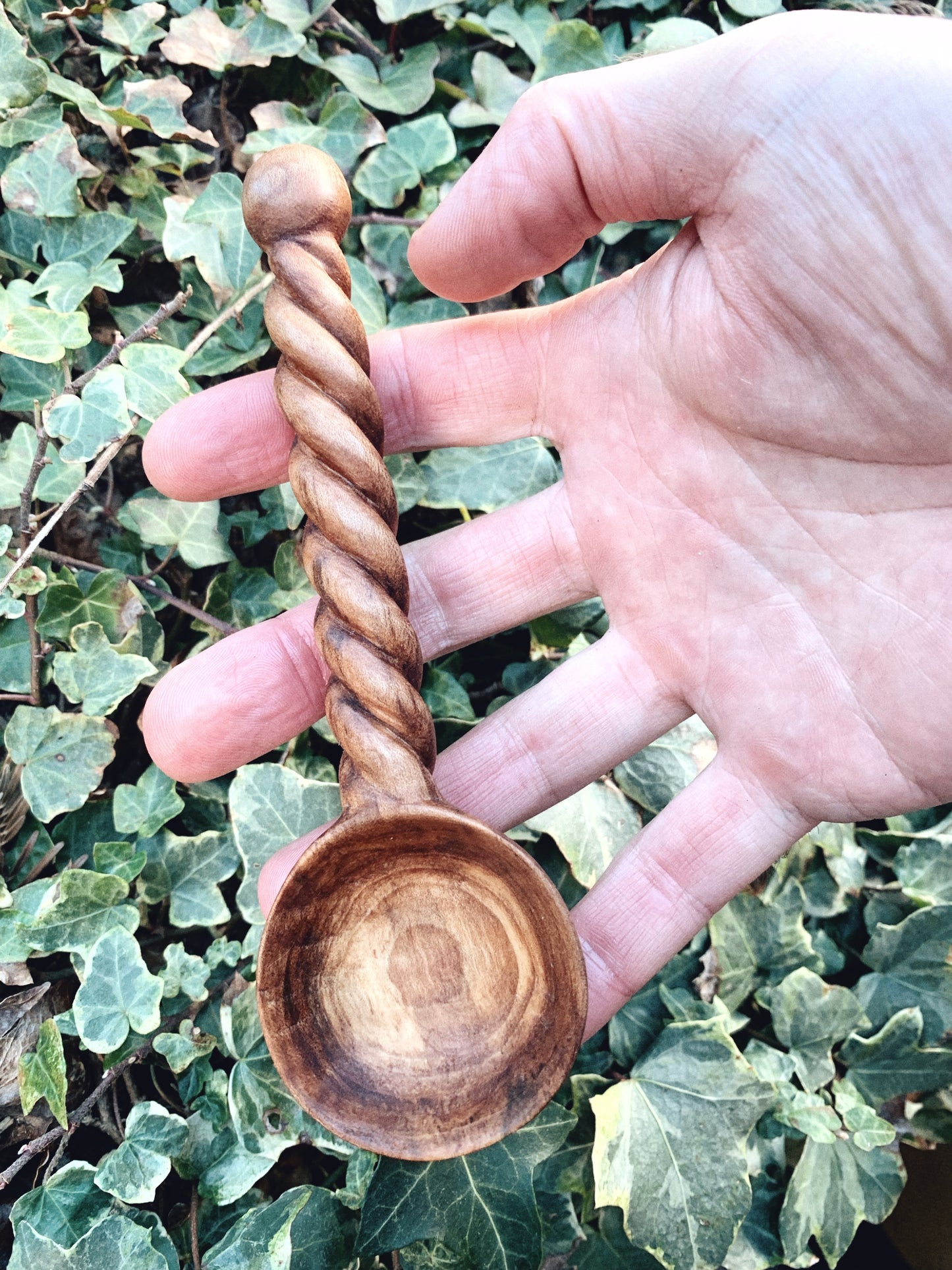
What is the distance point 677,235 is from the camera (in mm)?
880

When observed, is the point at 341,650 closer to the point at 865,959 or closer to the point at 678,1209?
the point at 678,1209

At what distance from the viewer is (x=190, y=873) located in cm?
94

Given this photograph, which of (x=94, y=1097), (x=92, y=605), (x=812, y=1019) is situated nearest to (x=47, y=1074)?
(x=94, y=1097)

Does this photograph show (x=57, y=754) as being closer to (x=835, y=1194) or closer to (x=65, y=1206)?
(x=65, y=1206)

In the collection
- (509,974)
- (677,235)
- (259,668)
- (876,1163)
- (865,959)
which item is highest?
(677,235)

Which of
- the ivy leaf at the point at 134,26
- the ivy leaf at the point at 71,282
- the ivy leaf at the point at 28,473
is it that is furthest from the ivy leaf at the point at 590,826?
the ivy leaf at the point at 134,26

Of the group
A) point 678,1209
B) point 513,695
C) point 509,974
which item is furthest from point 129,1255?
point 513,695

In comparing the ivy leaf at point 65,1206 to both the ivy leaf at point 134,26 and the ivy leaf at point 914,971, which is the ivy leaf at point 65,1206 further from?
the ivy leaf at point 134,26

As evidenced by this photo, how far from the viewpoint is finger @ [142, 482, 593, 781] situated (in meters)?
0.89

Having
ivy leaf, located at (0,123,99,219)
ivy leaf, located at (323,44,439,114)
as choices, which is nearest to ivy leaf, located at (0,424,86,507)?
ivy leaf, located at (0,123,99,219)

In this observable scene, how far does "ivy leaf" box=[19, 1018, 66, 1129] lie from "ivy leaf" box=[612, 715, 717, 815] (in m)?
0.61

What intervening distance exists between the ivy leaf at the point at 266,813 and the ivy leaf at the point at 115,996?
0.38ft

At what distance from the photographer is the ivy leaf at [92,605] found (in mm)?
928

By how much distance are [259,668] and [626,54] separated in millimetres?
873
